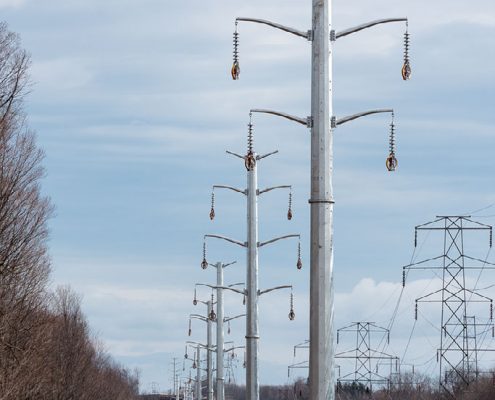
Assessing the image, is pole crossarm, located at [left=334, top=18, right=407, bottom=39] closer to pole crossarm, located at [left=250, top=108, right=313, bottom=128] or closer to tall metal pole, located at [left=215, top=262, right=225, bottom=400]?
pole crossarm, located at [left=250, top=108, right=313, bottom=128]

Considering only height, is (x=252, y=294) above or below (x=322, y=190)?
above

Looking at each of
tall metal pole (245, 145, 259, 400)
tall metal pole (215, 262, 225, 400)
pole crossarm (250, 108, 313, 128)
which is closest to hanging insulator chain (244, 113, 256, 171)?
pole crossarm (250, 108, 313, 128)

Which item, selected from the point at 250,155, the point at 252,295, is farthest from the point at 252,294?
the point at 250,155

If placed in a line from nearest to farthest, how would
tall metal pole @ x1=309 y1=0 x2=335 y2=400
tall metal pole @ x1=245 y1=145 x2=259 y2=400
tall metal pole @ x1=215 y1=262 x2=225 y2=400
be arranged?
tall metal pole @ x1=309 y1=0 x2=335 y2=400 < tall metal pole @ x1=245 y1=145 x2=259 y2=400 < tall metal pole @ x1=215 y1=262 x2=225 y2=400

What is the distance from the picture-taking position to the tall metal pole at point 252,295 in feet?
117

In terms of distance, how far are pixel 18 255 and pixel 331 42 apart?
3247 cm

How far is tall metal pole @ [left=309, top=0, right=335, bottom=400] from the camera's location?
1714cm

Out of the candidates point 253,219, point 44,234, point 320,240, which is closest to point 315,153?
point 320,240

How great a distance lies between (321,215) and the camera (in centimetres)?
1727

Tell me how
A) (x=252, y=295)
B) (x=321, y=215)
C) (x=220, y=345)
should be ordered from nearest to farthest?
1. (x=321, y=215)
2. (x=252, y=295)
3. (x=220, y=345)

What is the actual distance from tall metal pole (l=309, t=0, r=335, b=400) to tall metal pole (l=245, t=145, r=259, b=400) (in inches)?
720

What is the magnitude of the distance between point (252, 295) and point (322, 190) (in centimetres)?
1875

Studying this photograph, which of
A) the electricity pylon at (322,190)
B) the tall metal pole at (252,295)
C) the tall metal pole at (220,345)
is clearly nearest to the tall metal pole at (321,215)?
the electricity pylon at (322,190)

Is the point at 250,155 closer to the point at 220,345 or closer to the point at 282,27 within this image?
the point at 282,27
